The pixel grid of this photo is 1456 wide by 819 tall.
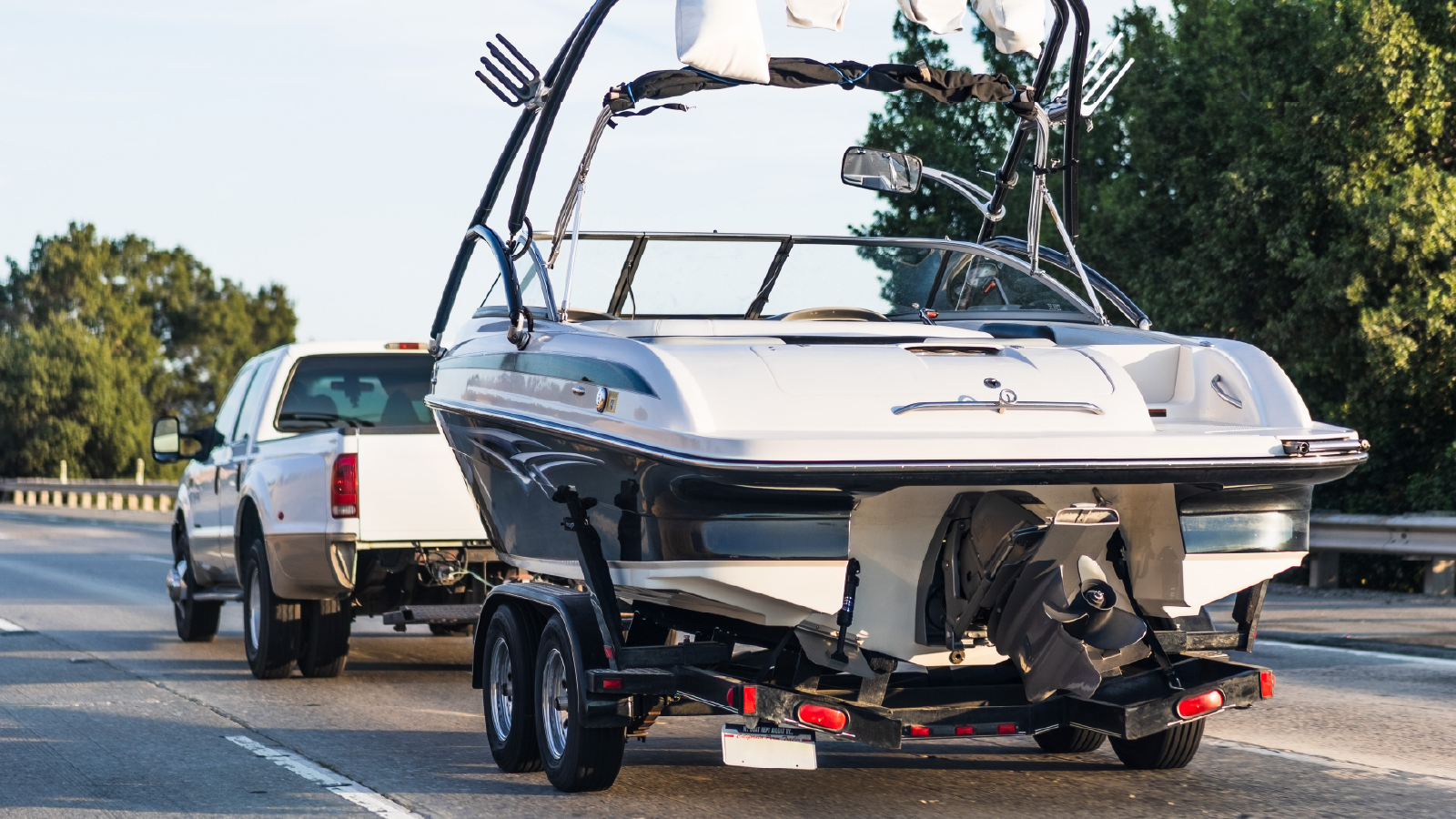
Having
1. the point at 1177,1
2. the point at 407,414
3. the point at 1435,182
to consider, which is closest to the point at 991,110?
the point at 1177,1

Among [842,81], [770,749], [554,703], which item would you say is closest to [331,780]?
[554,703]

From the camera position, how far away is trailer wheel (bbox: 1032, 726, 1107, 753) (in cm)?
775

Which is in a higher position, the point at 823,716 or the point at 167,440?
the point at 167,440

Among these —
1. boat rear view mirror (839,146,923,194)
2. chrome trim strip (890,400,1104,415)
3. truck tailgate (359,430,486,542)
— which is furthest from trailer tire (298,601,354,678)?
chrome trim strip (890,400,1104,415)

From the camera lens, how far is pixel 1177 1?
2708 centimetres

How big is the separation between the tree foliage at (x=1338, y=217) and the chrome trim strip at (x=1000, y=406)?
1229 centimetres

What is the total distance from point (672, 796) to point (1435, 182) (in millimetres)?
14329

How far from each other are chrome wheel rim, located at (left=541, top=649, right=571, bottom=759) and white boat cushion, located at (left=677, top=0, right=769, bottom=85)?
7.71ft

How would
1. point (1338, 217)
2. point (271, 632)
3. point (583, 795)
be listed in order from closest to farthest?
point (583, 795)
point (271, 632)
point (1338, 217)

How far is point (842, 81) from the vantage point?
765cm

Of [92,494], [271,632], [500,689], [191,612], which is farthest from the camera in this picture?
[92,494]

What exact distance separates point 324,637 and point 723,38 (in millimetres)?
5239

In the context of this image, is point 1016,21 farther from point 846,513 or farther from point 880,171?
point 846,513

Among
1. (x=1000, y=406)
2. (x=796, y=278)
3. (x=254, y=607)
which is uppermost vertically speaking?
(x=796, y=278)
